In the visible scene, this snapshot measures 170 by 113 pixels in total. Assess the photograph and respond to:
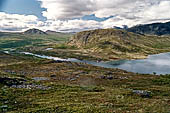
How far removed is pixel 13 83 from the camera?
180 feet

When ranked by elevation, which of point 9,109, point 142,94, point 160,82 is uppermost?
point 9,109

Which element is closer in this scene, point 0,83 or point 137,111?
point 137,111

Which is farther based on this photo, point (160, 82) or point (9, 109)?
point (160, 82)

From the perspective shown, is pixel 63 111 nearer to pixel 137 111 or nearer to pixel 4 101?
pixel 137 111

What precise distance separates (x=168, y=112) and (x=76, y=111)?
1506 cm

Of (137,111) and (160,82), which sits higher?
(137,111)

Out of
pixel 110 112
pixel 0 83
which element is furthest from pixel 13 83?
pixel 110 112

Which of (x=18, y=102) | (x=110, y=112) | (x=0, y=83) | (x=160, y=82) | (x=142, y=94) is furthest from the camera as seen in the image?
(x=160, y=82)

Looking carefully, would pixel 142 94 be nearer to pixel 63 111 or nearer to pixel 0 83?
pixel 63 111

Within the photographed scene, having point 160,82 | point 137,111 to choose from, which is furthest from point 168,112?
point 160,82

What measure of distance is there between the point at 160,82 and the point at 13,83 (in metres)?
72.8

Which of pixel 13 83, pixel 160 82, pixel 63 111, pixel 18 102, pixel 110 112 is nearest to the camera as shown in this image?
pixel 110 112

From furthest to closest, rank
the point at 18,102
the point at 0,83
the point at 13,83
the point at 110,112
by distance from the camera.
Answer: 1. the point at 13,83
2. the point at 0,83
3. the point at 18,102
4. the point at 110,112

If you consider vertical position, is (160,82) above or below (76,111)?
below
